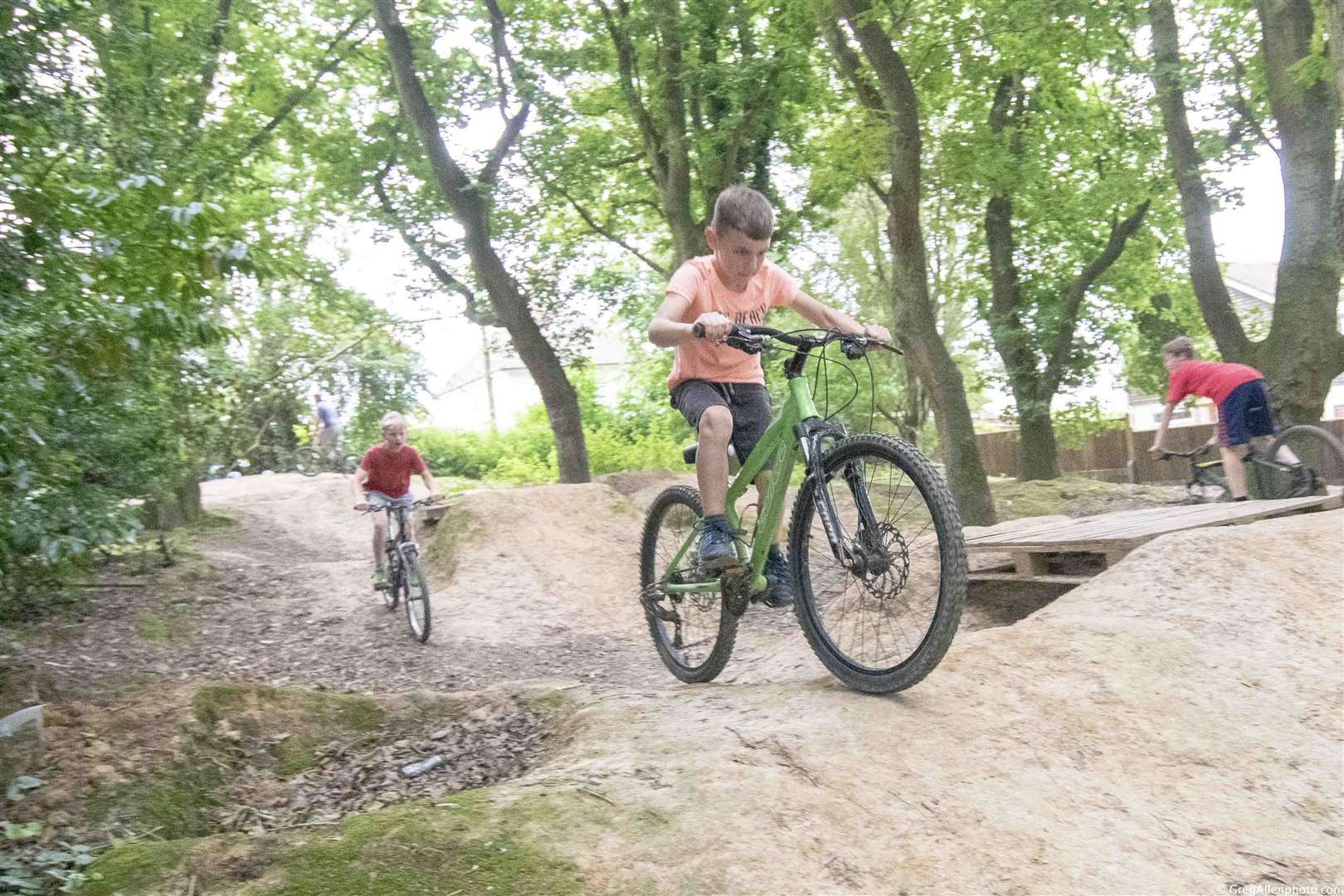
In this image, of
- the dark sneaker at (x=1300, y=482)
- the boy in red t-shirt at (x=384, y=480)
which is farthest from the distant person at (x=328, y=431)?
the dark sneaker at (x=1300, y=482)

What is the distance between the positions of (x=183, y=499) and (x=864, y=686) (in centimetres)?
1221

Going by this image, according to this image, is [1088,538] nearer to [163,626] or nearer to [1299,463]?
[1299,463]

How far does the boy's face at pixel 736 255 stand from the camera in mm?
4383

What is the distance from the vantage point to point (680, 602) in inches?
216

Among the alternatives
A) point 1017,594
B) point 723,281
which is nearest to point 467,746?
point 723,281

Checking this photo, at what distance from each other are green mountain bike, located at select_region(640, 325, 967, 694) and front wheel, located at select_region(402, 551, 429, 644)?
444 centimetres

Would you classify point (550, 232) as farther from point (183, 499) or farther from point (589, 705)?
point (589, 705)

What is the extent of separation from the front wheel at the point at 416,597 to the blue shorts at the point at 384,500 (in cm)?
73

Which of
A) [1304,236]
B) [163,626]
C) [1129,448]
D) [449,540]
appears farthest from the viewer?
[1129,448]

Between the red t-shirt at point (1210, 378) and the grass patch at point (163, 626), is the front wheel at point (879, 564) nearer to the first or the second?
the grass patch at point (163, 626)

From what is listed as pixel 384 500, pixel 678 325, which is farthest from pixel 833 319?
pixel 384 500

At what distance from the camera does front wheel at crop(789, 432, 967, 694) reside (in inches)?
144

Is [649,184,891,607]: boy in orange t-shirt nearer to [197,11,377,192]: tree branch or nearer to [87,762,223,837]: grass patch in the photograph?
[87,762,223,837]: grass patch

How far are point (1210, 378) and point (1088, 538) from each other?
3677mm
